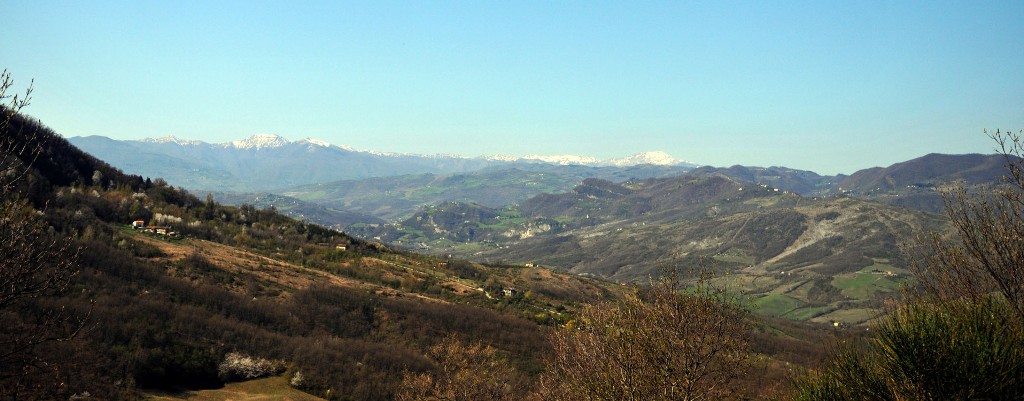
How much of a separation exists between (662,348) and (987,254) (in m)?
14.2

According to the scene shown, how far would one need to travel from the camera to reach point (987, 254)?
21.5 meters

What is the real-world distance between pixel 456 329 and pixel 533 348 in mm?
9133

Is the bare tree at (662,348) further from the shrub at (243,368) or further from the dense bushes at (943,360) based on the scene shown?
the shrub at (243,368)

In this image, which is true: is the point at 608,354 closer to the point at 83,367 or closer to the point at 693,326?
the point at 693,326

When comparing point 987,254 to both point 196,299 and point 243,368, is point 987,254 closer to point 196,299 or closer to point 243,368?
point 243,368

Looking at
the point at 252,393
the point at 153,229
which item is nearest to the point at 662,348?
the point at 252,393

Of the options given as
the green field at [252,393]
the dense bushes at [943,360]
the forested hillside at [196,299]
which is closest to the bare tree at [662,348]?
the dense bushes at [943,360]

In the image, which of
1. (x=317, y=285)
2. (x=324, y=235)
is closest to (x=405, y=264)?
(x=324, y=235)

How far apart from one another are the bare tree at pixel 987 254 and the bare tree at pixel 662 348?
275 inches

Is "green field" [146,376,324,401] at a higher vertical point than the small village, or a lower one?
lower

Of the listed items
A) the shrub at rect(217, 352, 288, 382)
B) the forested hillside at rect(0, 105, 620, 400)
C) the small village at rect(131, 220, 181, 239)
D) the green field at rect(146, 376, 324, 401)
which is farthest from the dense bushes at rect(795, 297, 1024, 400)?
the small village at rect(131, 220, 181, 239)

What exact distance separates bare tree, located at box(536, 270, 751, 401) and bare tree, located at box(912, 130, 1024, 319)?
699 cm

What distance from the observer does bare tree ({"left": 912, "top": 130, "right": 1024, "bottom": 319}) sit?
64.6 feet

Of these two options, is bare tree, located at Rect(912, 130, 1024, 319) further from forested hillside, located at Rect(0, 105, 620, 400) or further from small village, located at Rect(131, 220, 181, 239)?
small village, located at Rect(131, 220, 181, 239)
